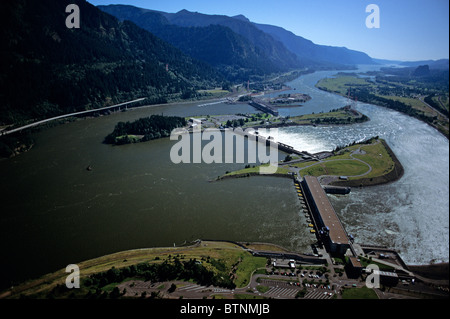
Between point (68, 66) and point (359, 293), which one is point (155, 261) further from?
point (68, 66)

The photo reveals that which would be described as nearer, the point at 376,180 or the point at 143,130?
the point at 376,180

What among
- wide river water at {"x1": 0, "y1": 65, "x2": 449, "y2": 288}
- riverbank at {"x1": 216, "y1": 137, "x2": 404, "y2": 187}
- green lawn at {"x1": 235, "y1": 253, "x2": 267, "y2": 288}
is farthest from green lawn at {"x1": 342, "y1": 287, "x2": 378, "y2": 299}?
riverbank at {"x1": 216, "y1": 137, "x2": 404, "y2": 187}

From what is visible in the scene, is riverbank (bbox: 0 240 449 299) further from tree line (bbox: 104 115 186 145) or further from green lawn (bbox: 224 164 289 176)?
tree line (bbox: 104 115 186 145)

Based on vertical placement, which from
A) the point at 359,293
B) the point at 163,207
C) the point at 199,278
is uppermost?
the point at 163,207

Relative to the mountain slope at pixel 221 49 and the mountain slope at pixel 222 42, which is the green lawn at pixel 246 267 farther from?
the mountain slope at pixel 222 42

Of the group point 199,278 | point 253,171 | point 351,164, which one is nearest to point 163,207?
point 199,278

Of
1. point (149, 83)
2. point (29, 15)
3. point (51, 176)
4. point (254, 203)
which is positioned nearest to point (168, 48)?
point (149, 83)
